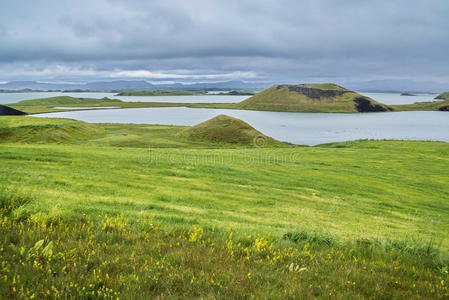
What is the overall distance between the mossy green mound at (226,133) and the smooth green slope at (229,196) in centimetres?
6338

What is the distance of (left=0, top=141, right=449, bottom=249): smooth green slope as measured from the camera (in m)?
12.5

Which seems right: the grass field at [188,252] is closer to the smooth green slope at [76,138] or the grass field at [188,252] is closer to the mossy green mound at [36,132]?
the smooth green slope at [76,138]

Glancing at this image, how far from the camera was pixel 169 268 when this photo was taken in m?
6.12

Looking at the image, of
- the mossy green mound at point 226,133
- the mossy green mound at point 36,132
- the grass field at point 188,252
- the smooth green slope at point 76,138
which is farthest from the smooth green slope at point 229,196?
the mossy green mound at point 226,133

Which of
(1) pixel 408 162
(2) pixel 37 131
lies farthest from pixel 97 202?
(2) pixel 37 131

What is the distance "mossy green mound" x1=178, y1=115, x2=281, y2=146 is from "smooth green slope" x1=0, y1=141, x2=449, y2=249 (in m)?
63.4

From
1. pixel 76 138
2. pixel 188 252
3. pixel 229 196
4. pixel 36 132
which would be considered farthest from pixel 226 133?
pixel 188 252


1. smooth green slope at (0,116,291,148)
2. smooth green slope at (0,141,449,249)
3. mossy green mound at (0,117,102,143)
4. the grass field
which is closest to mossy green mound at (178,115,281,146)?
smooth green slope at (0,116,291,148)

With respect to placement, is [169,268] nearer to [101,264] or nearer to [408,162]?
[101,264]

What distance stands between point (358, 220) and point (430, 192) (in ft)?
67.5

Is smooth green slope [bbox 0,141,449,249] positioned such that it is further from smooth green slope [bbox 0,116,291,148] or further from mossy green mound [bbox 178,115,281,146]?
mossy green mound [bbox 178,115,281,146]

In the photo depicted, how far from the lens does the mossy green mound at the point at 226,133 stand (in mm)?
97375

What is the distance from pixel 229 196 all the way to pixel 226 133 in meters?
82.9

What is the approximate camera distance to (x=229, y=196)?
18.9m
